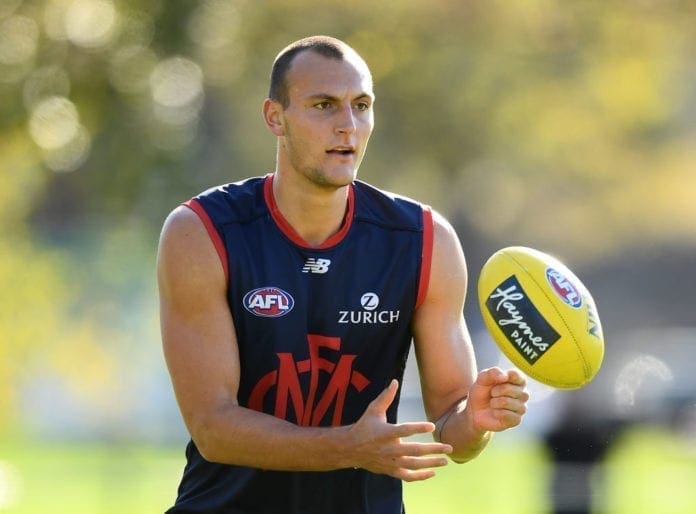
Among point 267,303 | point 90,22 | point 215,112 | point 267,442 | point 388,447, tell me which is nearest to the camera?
point 388,447

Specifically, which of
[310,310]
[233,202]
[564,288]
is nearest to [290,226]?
[233,202]

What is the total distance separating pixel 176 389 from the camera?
189 inches

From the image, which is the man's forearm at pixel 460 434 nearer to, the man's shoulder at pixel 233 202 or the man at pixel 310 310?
the man at pixel 310 310

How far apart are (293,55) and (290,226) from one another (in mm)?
700

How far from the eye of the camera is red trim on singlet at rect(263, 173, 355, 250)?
5.04m

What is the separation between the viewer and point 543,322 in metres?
4.72

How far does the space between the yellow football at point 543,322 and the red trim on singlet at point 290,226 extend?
0.63 metres

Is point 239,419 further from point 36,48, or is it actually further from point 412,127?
point 412,127

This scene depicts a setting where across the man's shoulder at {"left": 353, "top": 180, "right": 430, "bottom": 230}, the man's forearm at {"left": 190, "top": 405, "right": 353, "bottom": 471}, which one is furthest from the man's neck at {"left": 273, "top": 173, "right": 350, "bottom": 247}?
the man's forearm at {"left": 190, "top": 405, "right": 353, "bottom": 471}

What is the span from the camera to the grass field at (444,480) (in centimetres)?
1173

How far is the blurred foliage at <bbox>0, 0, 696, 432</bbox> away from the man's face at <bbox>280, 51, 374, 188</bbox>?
6378 mm

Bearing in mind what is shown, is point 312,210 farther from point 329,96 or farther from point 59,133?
point 59,133

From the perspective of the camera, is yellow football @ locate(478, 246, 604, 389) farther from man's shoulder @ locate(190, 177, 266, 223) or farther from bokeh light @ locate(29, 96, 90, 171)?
bokeh light @ locate(29, 96, 90, 171)

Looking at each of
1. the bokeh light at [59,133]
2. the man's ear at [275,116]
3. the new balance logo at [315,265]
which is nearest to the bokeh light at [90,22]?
the bokeh light at [59,133]
